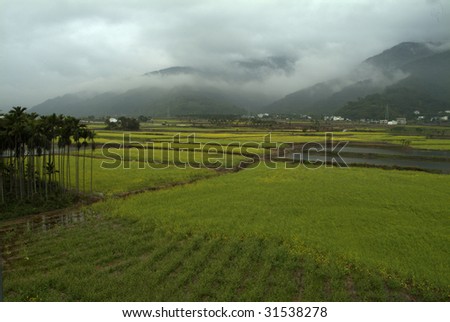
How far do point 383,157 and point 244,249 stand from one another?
47748 millimetres

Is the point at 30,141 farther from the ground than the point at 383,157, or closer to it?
farther from the ground

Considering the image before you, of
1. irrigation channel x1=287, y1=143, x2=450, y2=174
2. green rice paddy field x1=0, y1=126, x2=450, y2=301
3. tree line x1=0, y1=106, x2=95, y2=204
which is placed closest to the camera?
green rice paddy field x1=0, y1=126, x2=450, y2=301

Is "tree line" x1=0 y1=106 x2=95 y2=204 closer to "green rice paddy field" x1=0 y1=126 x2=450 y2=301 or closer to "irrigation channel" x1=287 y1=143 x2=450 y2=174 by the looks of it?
"green rice paddy field" x1=0 y1=126 x2=450 y2=301

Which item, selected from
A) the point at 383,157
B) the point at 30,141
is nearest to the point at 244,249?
the point at 30,141

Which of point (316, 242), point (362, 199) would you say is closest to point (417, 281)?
point (316, 242)

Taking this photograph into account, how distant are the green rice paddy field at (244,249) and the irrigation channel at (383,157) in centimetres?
2054

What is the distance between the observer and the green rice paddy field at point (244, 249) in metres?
13.0

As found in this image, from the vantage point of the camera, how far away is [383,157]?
5694 centimetres

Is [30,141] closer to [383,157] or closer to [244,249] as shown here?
[244,249]

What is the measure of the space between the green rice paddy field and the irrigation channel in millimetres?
20540

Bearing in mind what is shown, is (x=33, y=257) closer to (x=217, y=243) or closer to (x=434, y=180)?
(x=217, y=243)

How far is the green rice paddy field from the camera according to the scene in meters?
13.0

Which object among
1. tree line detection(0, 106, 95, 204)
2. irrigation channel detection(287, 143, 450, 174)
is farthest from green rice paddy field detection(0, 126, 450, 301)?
irrigation channel detection(287, 143, 450, 174)

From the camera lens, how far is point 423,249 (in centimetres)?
1670
